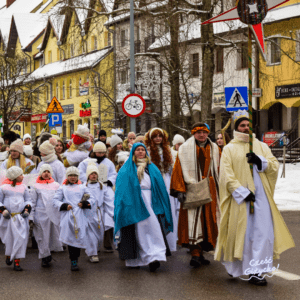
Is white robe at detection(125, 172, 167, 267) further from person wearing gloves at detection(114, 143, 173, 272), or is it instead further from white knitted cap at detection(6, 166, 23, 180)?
white knitted cap at detection(6, 166, 23, 180)

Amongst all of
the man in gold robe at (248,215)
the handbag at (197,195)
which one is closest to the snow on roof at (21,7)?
the handbag at (197,195)

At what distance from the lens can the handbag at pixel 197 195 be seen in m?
8.80

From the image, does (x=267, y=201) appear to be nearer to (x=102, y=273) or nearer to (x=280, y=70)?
(x=102, y=273)

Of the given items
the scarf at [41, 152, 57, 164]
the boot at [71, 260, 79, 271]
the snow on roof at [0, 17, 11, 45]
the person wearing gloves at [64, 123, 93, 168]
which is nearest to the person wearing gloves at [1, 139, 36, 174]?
the scarf at [41, 152, 57, 164]

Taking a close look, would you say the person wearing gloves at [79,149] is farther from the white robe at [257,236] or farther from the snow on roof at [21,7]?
the snow on roof at [21,7]

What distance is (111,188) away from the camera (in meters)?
10.6

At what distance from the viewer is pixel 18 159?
36.6 ft

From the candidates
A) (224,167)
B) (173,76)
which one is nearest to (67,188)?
(224,167)

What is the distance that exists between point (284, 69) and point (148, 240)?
2680cm

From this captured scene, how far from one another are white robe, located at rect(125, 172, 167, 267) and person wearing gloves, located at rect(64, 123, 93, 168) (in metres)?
3.40

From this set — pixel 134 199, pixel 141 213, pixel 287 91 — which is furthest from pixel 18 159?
pixel 287 91

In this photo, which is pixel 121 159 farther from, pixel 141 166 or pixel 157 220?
pixel 157 220

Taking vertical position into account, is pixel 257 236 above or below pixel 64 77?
below

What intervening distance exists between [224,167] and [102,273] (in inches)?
83.7
